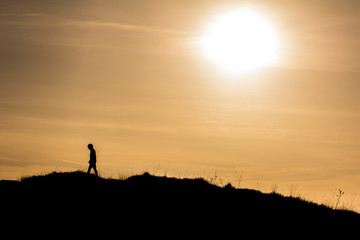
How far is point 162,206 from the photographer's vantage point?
25.0 m

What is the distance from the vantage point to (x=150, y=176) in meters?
27.9

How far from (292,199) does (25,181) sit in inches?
511

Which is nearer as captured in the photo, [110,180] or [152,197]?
[152,197]

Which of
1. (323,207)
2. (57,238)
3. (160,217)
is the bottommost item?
(57,238)

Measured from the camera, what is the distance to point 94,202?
25125mm

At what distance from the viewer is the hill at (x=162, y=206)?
78.8ft

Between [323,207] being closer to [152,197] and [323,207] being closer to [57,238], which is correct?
[152,197]

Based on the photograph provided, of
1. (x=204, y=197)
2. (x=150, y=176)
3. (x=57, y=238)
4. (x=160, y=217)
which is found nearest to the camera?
(x=57, y=238)

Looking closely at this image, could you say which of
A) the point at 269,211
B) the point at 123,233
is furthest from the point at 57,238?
the point at 269,211

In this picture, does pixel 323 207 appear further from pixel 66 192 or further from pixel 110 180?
pixel 66 192

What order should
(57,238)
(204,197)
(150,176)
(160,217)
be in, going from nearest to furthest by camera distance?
(57,238) < (160,217) < (204,197) < (150,176)

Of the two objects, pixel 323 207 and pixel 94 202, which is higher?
pixel 323 207

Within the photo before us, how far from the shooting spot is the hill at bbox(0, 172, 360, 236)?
946 inches

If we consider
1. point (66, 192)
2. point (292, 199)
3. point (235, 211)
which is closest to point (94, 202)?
point (66, 192)
